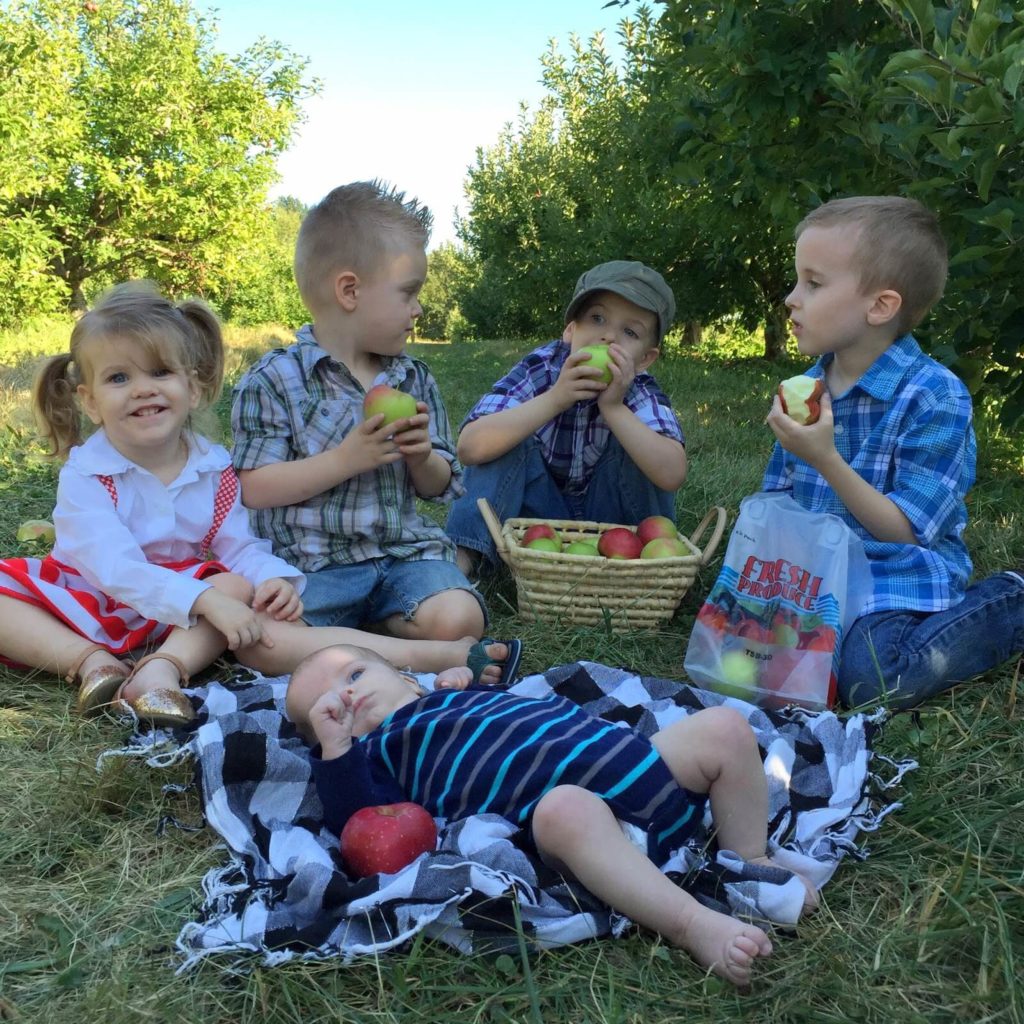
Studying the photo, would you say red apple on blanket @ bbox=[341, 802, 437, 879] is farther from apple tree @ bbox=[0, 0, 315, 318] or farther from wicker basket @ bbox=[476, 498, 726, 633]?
apple tree @ bbox=[0, 0, 315, 318]

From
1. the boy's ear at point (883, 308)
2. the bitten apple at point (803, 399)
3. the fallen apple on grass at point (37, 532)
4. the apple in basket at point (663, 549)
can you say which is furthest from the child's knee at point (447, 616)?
the fallen apple on grass at point (37, 532)

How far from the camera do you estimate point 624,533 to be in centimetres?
323

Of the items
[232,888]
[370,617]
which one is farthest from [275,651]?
[232,888]

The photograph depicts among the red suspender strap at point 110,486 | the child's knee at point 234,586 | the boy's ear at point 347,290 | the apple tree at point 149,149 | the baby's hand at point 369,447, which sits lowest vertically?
the child's knee at point 234,586

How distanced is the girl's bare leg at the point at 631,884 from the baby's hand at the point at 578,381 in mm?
1677

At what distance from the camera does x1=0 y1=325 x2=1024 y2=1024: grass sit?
1466 millimetres

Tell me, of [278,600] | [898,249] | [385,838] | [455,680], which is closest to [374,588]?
[278,600]

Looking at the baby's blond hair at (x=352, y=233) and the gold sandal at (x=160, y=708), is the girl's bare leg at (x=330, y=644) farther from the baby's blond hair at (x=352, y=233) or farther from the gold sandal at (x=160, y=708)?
the baby's blond hair at (x=352, y=233)

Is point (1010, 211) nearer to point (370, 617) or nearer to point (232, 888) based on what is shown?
point (370, 617)

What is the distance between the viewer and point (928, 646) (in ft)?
8.36

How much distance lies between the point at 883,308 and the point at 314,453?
5.74 ft

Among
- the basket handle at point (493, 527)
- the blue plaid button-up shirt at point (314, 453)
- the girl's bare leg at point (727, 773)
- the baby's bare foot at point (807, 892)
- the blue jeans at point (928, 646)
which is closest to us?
the baby's bare foot at point (807, 892)

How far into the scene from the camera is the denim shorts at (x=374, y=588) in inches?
116

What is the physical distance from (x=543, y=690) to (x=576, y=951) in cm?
92
